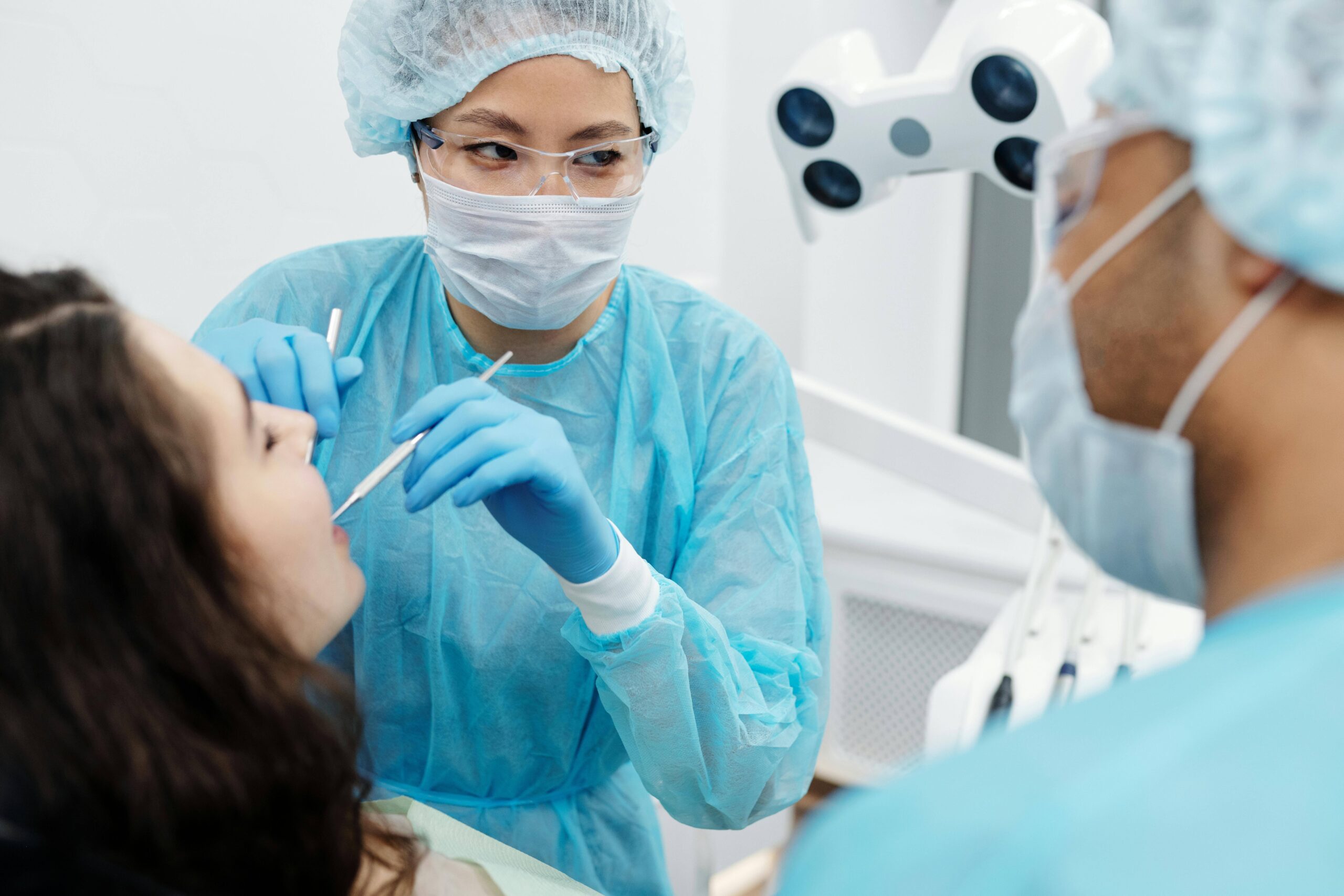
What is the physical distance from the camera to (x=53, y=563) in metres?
0.69

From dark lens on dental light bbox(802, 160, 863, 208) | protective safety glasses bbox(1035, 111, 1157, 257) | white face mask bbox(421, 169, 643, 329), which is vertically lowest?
dark lens on dental light bbox(802, 160, 863, 208)

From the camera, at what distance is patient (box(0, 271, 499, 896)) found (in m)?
0.68

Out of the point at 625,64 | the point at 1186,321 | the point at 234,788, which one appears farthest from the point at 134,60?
the point at 1186,321

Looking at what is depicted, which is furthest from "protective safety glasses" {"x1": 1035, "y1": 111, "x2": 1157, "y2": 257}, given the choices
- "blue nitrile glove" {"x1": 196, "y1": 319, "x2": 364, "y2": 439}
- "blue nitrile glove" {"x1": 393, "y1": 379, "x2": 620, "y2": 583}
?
"blue nitrile glove" {"x1": 196, "y1": 319, "x2": 364, "y2": 439}

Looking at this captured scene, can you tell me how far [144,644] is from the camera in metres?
0.72

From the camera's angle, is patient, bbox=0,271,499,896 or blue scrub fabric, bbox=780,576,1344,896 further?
patient, bbox=0,271,499,896

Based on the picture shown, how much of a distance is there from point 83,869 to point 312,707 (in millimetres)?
182

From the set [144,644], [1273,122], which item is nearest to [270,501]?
[144,644]

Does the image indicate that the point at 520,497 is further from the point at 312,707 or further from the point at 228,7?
the point at 228,7

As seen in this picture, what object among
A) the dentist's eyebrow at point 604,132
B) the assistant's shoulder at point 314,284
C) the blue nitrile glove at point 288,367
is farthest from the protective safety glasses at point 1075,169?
the assistant's shoulder at point 314,284

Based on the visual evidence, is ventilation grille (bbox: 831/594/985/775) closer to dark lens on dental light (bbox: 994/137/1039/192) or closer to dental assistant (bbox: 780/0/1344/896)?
dark lens on dental light (bbox: 994/137/1039/192)

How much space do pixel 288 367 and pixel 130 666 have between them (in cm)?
43

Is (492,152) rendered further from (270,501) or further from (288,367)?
(270,501)

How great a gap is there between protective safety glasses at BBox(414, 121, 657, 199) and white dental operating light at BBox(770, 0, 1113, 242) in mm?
430
